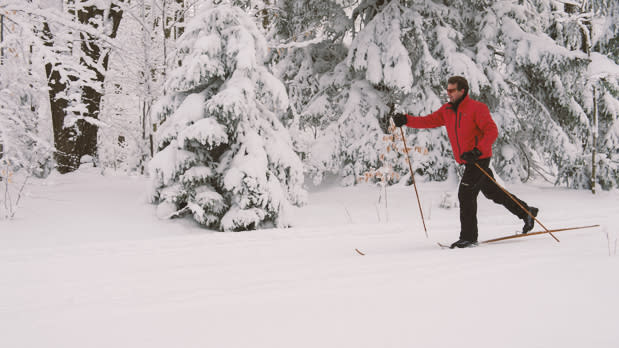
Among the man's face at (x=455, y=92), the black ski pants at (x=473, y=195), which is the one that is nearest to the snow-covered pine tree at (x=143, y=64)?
the man's face at (x=455, y=92)

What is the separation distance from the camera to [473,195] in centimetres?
380

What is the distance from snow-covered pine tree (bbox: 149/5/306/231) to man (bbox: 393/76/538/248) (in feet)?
9.14

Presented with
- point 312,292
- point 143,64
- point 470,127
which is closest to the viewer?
point 312,292

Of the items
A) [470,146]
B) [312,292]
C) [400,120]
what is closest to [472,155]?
[470,146]

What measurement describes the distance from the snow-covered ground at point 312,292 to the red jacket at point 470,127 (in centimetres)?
98

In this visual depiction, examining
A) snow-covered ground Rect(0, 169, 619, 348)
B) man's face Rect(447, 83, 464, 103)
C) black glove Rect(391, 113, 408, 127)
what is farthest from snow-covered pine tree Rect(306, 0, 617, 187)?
snow-covered ground Rect(0, 169, 619, 348)

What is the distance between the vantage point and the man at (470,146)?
362 centimetres

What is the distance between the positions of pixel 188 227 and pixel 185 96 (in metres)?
2.08

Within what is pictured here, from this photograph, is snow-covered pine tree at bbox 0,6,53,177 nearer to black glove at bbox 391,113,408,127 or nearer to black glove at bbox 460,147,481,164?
black glove at bbox 391,113,408,127

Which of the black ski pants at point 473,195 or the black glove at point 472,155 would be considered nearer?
the black glove at point 472,155

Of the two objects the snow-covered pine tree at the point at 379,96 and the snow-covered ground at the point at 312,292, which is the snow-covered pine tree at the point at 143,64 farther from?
the snow-covered ground at the point at 312,292

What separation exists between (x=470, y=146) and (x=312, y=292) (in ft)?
8.15

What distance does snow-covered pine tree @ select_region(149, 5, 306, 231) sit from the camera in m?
5.50

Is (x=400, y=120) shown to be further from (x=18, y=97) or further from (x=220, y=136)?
(x=18, y=97)
